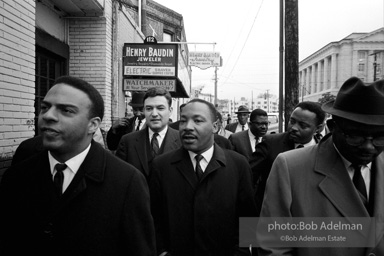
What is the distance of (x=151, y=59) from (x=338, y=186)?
27.9 ft

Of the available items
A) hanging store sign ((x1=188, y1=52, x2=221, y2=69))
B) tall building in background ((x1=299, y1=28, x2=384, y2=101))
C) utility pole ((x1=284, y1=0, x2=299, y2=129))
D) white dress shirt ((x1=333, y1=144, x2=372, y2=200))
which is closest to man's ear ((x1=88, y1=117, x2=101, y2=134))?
white dress shirt ((x1=333, y1=144, x2=372, y2=200))

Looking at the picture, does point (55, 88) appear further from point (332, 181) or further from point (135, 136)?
point (135, 136)

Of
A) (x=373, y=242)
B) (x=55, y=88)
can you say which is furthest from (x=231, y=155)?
(x=55, y=88)

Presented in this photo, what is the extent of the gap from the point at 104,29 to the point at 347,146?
299 inches

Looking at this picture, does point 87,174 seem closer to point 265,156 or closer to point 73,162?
point 73,162

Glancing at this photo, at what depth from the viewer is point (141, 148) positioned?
13.4 feet

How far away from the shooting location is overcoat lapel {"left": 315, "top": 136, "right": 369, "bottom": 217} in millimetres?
1932

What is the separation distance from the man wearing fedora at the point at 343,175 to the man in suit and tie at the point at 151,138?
2164 millimetres

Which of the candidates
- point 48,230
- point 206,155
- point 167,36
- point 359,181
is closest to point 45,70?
point 206,155

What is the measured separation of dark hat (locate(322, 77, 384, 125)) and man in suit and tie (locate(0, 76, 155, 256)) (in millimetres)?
1232

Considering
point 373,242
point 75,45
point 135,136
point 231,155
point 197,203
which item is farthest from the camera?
point 75,45

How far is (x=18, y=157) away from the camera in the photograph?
10.8ft

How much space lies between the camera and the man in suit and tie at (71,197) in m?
1.91

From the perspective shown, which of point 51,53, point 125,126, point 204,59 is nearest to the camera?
point 125,126
